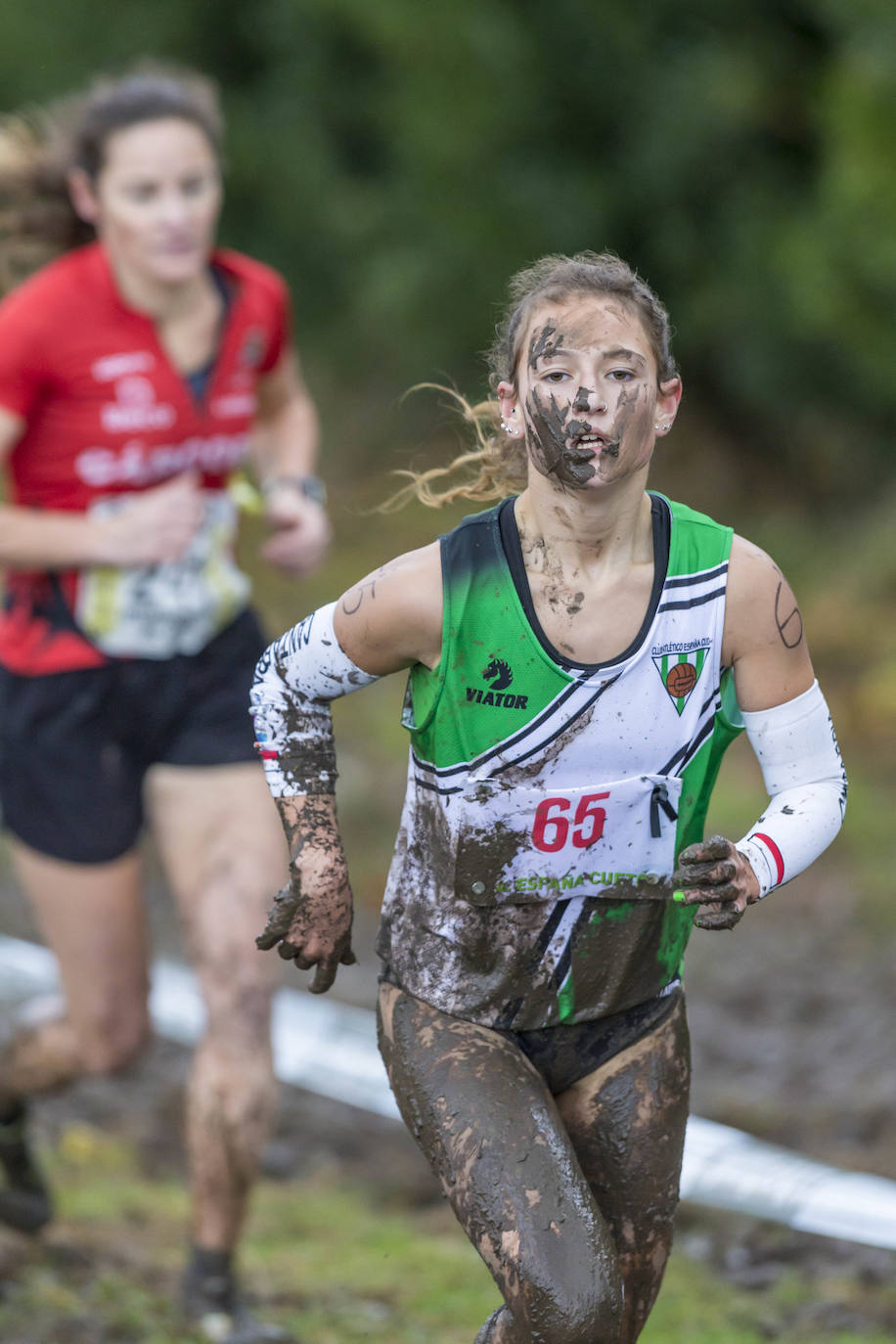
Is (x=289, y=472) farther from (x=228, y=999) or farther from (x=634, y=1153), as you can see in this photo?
(x=634, y=1153)

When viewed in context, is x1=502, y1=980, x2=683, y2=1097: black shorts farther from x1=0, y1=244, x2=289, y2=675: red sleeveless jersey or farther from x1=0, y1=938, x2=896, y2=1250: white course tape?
x1=0, y1=244, x2=289, y2=675: red sleeveless jersey

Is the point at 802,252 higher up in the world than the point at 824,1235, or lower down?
higher up

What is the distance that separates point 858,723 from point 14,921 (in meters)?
3.64

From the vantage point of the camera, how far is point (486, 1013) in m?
2.46

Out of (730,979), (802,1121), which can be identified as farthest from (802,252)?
(802,1121)

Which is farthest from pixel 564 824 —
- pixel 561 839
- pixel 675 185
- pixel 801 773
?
pixel 675 185

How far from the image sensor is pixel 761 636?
234cm

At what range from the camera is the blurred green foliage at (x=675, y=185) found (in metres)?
7.25

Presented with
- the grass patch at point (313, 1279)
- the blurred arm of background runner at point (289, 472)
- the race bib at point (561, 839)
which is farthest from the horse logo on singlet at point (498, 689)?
the grass patch at point (313, 1279)

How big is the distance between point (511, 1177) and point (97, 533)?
78.2 inches

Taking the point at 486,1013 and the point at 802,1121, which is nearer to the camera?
the point at 486,1013

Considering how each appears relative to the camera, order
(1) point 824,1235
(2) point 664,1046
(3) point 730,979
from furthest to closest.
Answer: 1. (3) point 730,979
2. (1) point 824,1235
3. (2) point 664,1046

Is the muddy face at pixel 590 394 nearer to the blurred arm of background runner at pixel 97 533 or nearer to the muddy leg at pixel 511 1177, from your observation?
the muddy leg at pixel 511 1177

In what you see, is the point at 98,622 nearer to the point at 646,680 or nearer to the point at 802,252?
the point at 646,680
